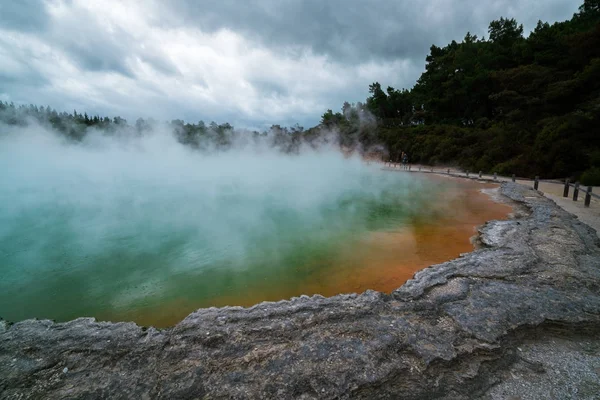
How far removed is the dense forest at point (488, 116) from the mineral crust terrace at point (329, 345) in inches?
366

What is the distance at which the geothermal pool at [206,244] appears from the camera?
9.87ft

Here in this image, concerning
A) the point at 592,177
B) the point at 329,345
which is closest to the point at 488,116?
the point at 592,177

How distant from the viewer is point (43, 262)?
3887 mm

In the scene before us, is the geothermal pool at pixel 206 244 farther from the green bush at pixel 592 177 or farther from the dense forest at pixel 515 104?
the dense forest at pixel 515 104

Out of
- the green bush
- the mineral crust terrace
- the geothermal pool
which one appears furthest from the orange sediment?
the green bush

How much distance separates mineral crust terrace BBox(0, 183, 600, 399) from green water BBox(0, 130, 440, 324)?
883 millimetres

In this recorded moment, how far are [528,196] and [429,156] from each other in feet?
41.5

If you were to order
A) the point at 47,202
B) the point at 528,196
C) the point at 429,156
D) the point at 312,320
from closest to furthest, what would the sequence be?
the point at 312,320 < the point at 528,196 < the point at 47,202 < the point at 429,156

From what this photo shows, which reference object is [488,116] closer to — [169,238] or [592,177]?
[592,177]

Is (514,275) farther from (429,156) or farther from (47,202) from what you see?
(429,156)

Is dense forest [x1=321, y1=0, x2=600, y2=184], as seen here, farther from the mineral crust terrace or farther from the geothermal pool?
the mineral crust terrace

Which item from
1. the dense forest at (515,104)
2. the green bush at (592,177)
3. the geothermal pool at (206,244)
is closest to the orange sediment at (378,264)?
the geothermal pool at (206,244)

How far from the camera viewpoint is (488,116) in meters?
21.3

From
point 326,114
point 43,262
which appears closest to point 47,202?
point 43,262
